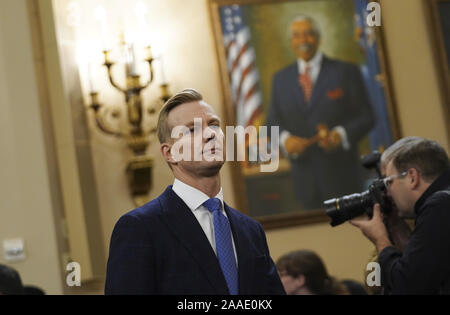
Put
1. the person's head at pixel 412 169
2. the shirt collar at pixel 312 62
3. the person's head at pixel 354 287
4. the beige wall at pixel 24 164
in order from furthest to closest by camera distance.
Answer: the shirt collar at pixel 312 62 < the beige wall at pixel 24 164 < the person's head at pixel 354 287 < the person's head at pixel 412 169

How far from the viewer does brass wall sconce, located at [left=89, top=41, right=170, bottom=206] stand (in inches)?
140

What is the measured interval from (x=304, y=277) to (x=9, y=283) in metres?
1.10

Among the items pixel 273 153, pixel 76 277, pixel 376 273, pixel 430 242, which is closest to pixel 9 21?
pixel 76 277

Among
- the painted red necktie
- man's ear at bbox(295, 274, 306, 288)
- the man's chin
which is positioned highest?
the painted red necktie

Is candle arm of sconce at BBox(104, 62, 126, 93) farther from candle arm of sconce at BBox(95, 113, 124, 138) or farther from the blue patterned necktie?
the blue patterned necktie

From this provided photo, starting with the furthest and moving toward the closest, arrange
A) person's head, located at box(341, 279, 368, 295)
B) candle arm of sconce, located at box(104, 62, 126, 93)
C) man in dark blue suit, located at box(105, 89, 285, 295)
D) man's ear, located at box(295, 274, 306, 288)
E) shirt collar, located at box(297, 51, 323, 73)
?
shirt collar, located at box(297, 51, 323, 73)
candle arm of sconce, located at box(104, 62, 126, 93)
person's head, located at box(341, 279, 368, 295)
man's ear, located at box(295, 274, 306, 288)
man in dark blue suit, located at box(105, 89, 285, 295)

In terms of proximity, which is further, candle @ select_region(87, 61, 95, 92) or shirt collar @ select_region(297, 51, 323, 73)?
shirt collar @ select_region(297, 51, 323, 73)

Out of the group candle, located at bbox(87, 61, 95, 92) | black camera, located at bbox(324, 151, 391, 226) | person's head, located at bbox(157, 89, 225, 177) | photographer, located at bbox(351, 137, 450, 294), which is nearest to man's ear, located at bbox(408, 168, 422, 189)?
photographer, located at bbox(351, 137, 450, 294)

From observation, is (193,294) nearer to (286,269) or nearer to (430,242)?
(430,242)

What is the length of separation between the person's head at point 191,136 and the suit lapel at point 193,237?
7 cm

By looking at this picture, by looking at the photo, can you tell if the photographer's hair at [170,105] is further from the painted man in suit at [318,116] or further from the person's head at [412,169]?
the painted man in suit at [318,116]

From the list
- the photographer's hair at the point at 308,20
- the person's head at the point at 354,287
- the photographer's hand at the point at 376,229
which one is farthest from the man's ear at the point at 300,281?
the photographer's hair at the point at 308,20

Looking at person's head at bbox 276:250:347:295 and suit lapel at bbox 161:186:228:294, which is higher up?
suit lapel at bbox 161:186:228:294

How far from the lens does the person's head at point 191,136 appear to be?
1.51 metres
